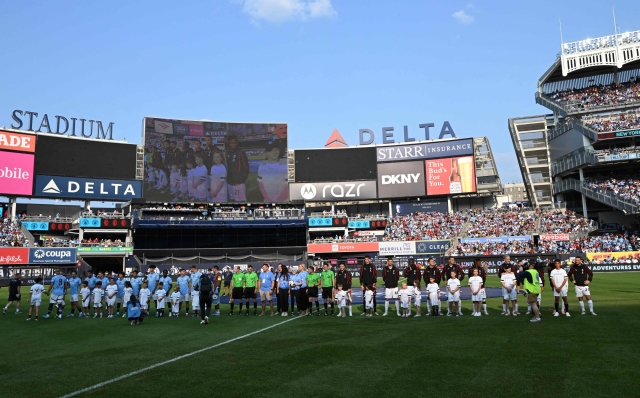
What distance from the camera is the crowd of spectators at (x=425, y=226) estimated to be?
213 feet

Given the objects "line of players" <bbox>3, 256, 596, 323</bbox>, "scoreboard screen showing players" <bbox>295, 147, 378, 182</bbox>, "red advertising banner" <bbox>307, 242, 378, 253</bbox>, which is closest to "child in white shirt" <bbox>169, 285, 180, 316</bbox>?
"line of players" <bbox>3, 256, 596, 323</bbox>

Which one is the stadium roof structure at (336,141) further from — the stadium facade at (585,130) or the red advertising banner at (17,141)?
the red advertising banner at (17,141)

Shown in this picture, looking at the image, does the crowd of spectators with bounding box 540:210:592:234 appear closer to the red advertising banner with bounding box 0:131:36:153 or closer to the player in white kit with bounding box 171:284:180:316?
the player in white kit with bounding box 171:284:180:316

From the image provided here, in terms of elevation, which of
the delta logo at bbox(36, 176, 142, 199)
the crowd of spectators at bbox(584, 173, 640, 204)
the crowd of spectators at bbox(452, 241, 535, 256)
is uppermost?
the delta logo at bbox(36, 176, 142, 199)

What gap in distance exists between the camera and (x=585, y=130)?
201ft

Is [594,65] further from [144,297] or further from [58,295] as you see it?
[58,295]

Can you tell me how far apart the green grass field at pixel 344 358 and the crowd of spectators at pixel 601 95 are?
185 feet

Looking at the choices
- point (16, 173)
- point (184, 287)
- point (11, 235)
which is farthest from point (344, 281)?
point (16, 173)

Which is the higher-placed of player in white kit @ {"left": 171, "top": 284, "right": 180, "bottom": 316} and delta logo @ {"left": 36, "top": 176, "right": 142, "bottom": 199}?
delta logo @ {"left": 36, "top": 176, "right": 142, "bottom": 199}

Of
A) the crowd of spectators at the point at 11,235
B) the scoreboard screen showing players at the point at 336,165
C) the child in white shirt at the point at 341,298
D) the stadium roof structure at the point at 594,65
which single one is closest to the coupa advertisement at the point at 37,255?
the crowd of spectators at the point at 11,235

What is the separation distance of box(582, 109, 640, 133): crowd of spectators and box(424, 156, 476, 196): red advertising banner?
1513cm

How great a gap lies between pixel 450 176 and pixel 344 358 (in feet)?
205

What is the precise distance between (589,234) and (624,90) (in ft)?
69.9

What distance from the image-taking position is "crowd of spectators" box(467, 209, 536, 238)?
2375 inches
